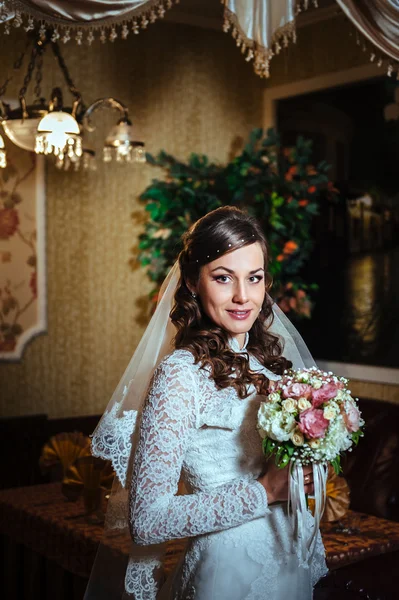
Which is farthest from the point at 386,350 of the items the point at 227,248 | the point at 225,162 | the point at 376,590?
the point at 227,248

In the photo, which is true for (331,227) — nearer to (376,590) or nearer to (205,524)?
(376,590)

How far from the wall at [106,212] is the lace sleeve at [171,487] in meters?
3.25

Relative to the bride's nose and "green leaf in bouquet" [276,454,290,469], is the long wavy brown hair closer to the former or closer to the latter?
the bride's nose

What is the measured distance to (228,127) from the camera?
19.2 ft

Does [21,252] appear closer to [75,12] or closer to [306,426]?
[75,12]

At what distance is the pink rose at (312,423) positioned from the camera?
1792 millimetres

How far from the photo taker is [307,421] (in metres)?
1.80

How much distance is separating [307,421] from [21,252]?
3.49 m

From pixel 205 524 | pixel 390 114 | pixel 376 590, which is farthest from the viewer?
pixel 390 114

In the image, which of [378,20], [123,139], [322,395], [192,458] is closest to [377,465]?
[123,139]

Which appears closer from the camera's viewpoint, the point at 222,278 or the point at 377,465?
the point at 222,278

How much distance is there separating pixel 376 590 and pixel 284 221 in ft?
8.97

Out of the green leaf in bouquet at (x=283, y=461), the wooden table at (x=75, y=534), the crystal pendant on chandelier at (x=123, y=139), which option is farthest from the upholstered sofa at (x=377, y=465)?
the crystal pendant on chandelier at (x=123, y=139)

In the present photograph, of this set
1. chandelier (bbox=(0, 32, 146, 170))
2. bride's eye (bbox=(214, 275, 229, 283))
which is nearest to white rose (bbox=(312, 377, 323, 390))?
bride's eye (bbox=(214, 275, 229, 283))
